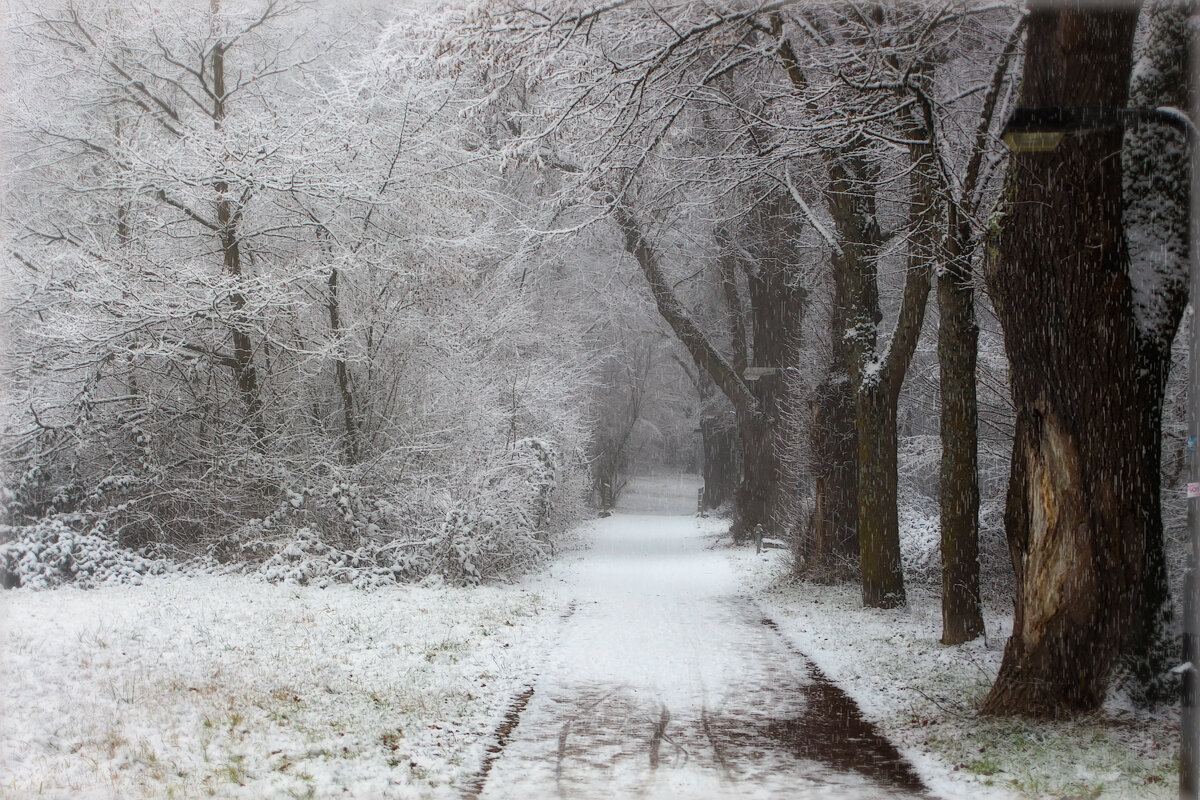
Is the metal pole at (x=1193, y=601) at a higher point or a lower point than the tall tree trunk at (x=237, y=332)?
lower

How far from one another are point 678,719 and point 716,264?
20074 millimetres

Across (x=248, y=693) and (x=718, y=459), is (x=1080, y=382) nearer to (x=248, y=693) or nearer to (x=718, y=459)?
(x=248, y=693)

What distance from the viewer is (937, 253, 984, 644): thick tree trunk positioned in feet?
32.8

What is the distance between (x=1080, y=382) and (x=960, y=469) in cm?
376

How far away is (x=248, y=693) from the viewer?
7.20m

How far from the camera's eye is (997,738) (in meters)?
6.32

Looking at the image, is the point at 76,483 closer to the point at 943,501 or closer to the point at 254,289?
the point at 254,289

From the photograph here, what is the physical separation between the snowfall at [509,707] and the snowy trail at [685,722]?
27 mm

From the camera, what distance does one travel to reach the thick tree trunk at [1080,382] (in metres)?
6.38

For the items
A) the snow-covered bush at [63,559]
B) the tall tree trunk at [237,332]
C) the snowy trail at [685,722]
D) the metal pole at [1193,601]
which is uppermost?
the tall tree trunk at [237,332]

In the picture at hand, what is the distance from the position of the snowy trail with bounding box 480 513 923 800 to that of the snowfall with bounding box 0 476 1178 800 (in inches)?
1.1

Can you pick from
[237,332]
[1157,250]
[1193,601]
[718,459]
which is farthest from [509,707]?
[718,459]

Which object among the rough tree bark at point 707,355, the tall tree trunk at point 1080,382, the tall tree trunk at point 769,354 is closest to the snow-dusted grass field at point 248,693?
the tall tree trunk at point 1080,382

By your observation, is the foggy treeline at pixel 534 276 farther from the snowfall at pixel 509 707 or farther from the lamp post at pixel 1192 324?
the snowfall at pixel 509 707
